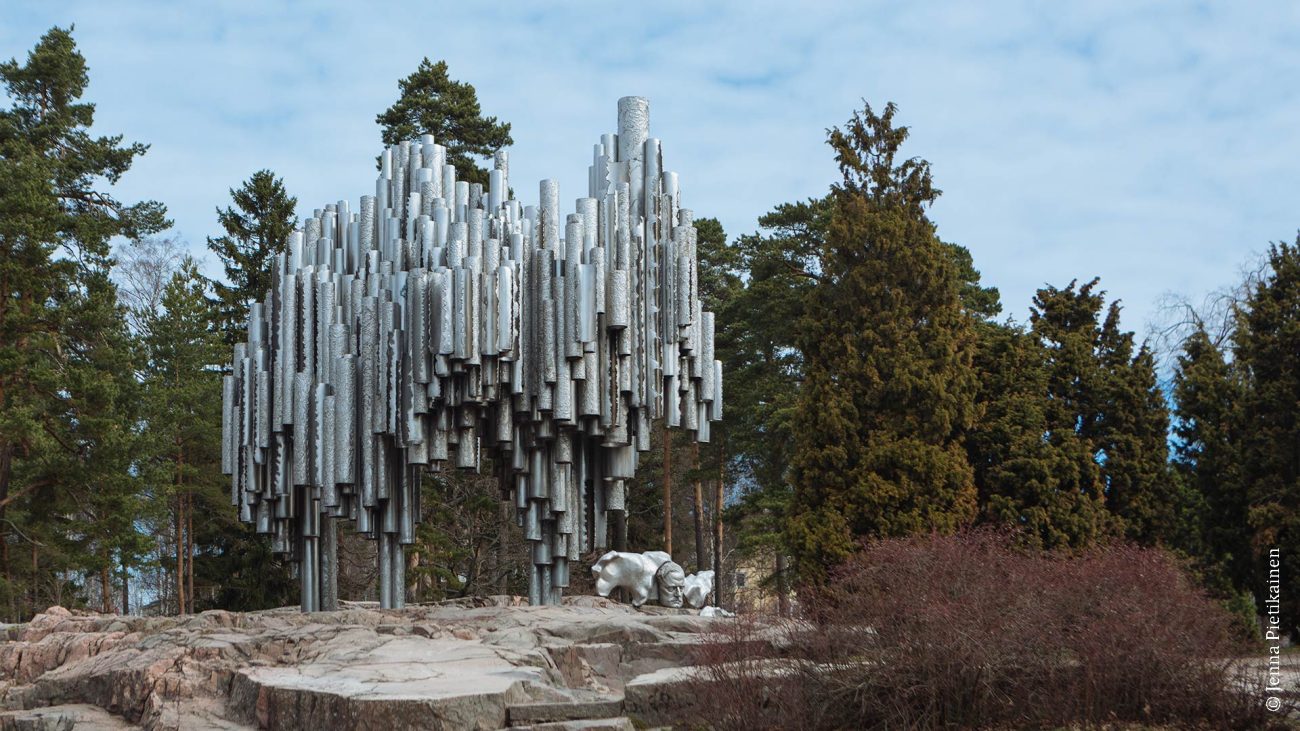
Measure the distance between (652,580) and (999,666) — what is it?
9899 millimetres

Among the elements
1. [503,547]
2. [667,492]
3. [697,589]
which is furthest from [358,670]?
[667,492]

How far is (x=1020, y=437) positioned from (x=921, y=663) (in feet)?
40.6

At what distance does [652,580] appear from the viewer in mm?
19750

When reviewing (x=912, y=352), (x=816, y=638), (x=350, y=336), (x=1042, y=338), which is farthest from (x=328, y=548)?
(x=1042, y=338)

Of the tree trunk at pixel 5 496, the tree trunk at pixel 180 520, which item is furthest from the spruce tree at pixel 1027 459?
the tree trunk at pixel 5 496

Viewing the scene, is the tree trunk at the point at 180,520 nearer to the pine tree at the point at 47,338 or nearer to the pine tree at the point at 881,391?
the pine tree at the point at 47,338

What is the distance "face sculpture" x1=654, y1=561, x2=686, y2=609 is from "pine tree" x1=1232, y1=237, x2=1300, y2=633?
7.92 meters

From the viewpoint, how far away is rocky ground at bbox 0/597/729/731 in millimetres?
10812

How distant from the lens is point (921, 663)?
Result: 1012cm

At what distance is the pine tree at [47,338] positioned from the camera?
24.0 meters

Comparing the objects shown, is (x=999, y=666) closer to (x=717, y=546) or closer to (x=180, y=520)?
(x=180, y=520)

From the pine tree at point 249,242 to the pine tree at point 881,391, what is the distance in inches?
535

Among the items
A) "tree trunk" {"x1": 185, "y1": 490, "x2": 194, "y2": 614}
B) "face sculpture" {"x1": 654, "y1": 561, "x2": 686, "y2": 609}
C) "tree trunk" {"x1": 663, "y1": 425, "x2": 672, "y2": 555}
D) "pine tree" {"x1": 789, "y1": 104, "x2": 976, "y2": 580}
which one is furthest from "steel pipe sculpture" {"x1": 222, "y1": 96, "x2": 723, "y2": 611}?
"tree trunk" {"x1": 663, "y1": 425, "x2": 672, "y2": 555}

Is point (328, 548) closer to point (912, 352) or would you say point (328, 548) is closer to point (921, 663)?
point (912, 352)
